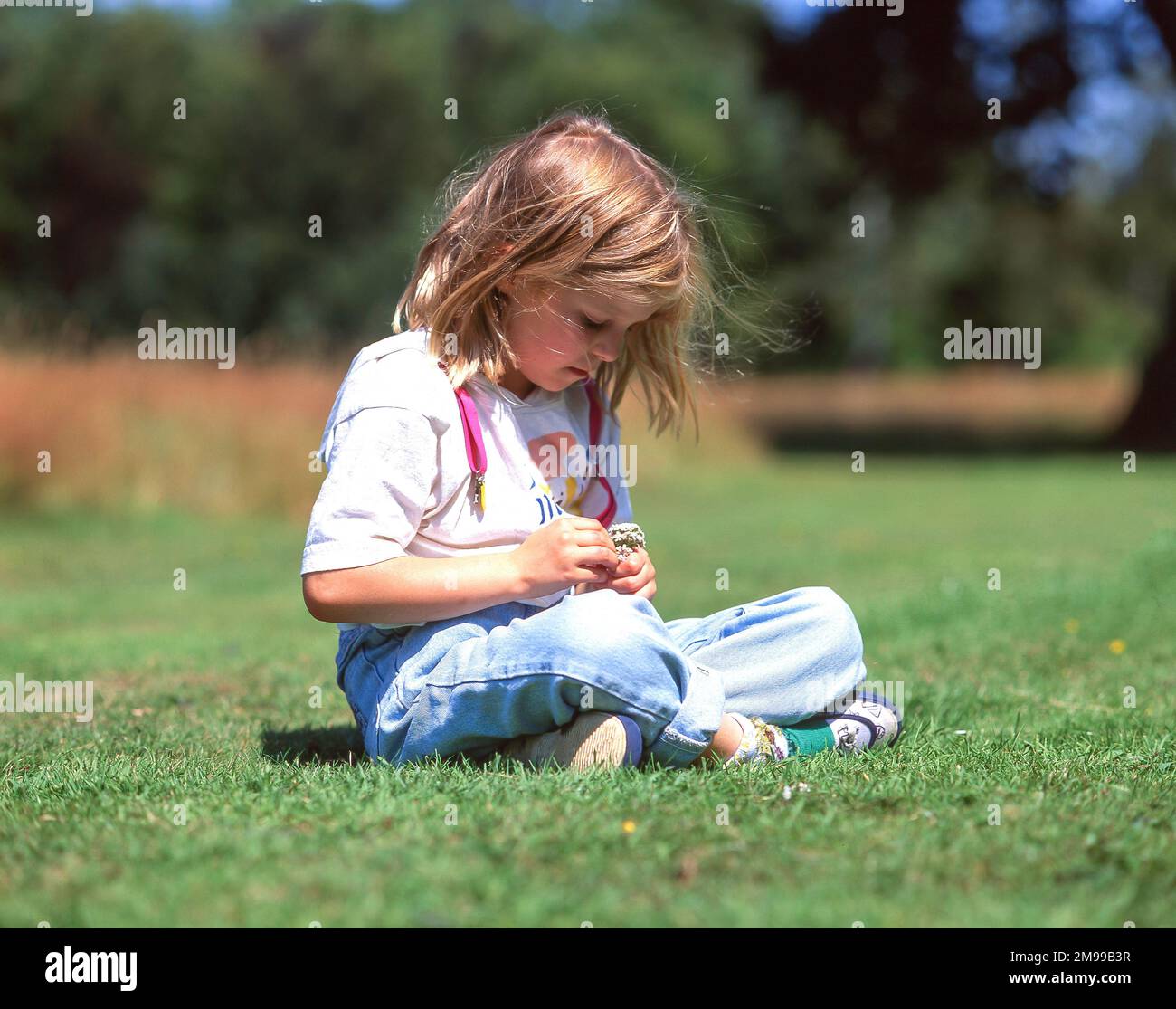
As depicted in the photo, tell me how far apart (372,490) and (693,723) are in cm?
87

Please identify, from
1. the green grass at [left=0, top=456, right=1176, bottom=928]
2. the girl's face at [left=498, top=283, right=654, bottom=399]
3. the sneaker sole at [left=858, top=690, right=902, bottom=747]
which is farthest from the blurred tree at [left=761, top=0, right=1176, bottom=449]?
the girl's face at [left=498, top=283, right=654, bottom=399]

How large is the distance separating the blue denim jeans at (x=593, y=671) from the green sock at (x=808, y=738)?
4 centimetres

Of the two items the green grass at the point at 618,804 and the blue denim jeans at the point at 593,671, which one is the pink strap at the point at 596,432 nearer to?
the blue denim jeans at the point at 593,671

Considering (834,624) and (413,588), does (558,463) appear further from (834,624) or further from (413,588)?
(834,624)

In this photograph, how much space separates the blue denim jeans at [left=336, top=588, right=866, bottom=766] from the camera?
2.86 meters

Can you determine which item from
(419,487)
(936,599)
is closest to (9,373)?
(936,599)

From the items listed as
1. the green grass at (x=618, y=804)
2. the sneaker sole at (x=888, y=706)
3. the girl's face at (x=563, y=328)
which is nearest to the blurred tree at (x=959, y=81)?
the green grass at (x=618, y=804)

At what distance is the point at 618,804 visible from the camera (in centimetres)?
272

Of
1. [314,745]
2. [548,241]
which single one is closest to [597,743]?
[314,745]

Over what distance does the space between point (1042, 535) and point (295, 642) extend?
18.7ft

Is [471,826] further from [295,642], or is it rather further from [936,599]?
[936,599]

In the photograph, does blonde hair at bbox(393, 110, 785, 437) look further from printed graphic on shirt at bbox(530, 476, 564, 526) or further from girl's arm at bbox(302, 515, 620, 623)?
girl's arm at bbox(302, 515, 620, 623)

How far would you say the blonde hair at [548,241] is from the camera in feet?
10.6

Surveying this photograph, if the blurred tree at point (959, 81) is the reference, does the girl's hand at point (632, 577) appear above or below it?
below
